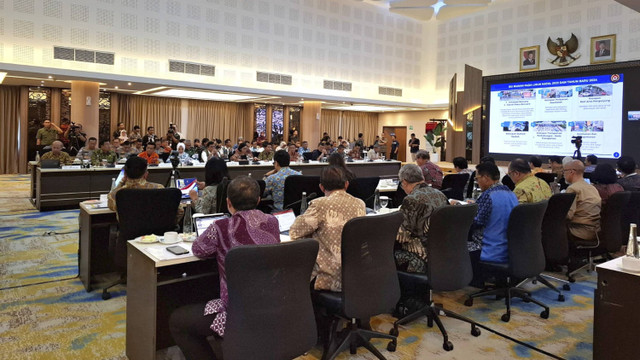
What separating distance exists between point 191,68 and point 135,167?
29.9 feet

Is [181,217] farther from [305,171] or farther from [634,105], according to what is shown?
[634,105]

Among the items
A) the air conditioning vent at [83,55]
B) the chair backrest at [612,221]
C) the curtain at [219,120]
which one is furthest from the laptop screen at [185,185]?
the curtain at [219,120]

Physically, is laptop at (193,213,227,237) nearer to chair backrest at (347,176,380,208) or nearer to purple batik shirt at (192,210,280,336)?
purple batik shirt at (192,210,280,336)

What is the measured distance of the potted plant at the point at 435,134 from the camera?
1705cm

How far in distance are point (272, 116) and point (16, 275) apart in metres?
13.5

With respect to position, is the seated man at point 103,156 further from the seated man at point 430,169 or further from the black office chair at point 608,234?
the black office chair at point 608,234

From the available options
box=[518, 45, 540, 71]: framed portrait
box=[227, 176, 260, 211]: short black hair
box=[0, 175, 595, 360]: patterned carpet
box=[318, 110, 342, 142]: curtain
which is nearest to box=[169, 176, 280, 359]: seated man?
box=[227, 176, 260, 211]: short black hair

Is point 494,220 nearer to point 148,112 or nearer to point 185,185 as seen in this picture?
point 185,185

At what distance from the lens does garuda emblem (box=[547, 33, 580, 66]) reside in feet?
41.5

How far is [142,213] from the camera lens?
11.7 ft

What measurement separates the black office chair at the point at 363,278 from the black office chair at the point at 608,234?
Result: 2.76 metres

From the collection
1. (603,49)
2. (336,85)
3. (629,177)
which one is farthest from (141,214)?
(603,49)

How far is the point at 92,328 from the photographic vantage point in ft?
10.4

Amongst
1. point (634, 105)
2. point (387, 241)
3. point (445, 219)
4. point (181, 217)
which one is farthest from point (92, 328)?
point (634, 105)
